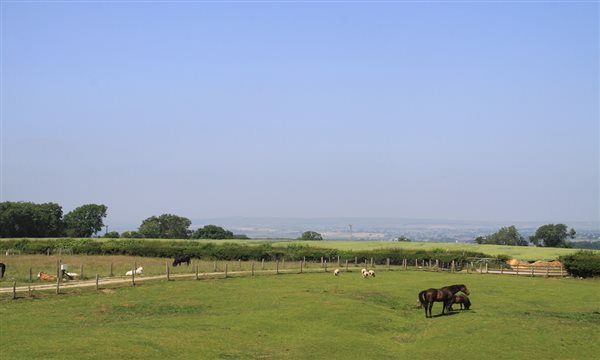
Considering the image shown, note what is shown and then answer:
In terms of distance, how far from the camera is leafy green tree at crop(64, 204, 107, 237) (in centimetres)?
16662

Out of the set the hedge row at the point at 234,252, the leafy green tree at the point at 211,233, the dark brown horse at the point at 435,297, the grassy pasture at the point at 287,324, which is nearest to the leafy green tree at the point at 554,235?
the hedge row at the point at 234,252

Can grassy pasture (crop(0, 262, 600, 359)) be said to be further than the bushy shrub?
No

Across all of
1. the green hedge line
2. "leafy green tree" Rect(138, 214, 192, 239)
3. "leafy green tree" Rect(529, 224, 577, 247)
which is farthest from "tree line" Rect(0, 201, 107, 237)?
"leafy green tree" Rect(529, 224, 577, 247)

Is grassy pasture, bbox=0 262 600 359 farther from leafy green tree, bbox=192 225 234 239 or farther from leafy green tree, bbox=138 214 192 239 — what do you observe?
leafy green tree, bbox=138 214 192 239

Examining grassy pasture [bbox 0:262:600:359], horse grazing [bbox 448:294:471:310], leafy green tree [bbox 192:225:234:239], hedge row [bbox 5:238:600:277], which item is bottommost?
grassy pasture [bbox 0:262:600:359]

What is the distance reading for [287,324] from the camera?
33.0 meters

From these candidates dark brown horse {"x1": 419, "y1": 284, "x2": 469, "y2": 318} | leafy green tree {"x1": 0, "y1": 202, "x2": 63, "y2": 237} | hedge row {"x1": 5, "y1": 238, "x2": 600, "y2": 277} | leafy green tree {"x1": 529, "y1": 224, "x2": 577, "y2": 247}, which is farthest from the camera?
leafy green tree {"x1": 529, "y1": 224, "x2": 577, "y2": 247}

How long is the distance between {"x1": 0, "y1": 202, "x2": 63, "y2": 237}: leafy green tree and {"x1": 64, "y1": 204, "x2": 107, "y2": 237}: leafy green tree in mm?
8436

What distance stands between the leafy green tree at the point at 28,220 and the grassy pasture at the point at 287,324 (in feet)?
360

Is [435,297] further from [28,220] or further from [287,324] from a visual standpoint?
[28,220]

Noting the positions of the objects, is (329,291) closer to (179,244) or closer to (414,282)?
(414,282)

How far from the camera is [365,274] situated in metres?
61.0

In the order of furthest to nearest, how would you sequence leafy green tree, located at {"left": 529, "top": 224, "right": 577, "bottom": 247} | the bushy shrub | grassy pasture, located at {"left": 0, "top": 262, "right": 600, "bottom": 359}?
leafy green tree, located at {"left": 529, "top": 224, "right": 577, "bottom": 247} < the bushy shrub < grassy pasture, located at {"left": 0, "top": 262, "right": 600, "bottom": 359}

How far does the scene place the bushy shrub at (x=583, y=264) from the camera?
68.4 metres
